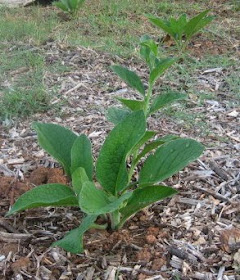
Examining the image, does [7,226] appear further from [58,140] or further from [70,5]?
[70,5]

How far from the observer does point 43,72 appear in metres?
3.38

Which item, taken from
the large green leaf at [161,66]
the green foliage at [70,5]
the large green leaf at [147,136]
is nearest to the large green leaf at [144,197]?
the large green leaf at [147,136]

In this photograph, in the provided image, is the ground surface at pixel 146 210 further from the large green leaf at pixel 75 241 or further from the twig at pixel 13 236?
the large green leaf at pixel 75 241

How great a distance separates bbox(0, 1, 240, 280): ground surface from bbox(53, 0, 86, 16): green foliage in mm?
1156

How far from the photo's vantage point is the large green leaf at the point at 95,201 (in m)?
1.59

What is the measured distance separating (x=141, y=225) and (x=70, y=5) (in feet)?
9.74

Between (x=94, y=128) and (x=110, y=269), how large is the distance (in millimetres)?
1048

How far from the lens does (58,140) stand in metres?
1.99

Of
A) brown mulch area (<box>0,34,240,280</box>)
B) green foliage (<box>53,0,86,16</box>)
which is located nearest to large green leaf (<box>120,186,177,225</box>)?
brown mulch area (<box>0,34,240,280</box>)

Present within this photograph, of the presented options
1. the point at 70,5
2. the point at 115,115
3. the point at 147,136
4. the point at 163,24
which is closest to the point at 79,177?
the point at 147,136

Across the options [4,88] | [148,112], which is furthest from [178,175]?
[4,88]

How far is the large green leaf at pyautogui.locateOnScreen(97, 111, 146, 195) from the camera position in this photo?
5.89 ft

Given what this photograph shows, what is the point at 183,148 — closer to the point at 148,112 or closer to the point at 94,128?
the point at 148,112

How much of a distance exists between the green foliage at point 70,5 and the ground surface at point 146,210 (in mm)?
1156
